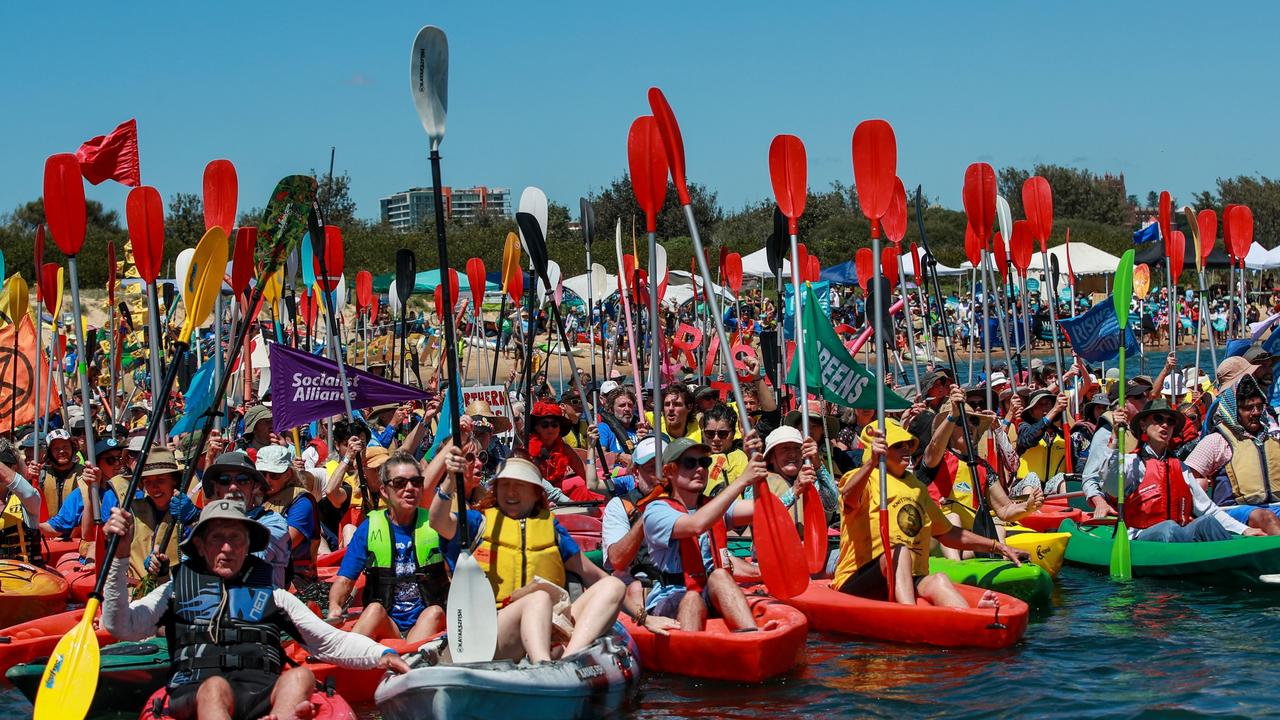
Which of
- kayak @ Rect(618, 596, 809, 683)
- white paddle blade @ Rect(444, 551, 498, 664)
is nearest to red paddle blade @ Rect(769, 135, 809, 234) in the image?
kayak @ Rect(618, 596, 809, 683)

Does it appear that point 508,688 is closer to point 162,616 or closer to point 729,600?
point 162,616

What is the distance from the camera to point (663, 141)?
7895 mm

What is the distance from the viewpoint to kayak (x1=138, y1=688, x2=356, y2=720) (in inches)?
210

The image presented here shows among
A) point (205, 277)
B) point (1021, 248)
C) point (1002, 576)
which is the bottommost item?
point (1002, 576)

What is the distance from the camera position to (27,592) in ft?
27.3

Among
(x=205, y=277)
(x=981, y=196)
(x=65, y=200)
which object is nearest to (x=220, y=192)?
(x=65, y=200)

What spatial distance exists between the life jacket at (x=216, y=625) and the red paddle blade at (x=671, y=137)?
3.23 metres

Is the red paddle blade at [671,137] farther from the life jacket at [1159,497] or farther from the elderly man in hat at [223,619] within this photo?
the life jacket at [1159,497]

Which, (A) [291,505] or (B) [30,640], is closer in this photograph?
(B) [30,640]

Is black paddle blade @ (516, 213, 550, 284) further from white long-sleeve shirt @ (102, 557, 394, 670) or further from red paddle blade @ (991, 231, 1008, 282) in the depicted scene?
red paddle blade @ (991, 231, 1008, 282)

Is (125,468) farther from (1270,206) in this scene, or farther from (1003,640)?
(1270,206)

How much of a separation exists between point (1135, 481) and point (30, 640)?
6943mm

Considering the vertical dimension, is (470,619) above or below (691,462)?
below

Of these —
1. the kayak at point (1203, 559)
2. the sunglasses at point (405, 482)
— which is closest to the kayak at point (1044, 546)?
the kayak at point (1203, 559)
